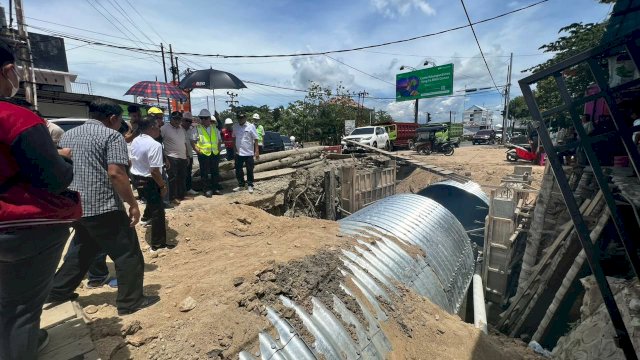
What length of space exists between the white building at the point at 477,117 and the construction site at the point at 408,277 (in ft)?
206

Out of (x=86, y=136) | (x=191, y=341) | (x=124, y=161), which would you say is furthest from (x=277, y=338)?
(x=86, y=136)

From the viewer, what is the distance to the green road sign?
31828 mm

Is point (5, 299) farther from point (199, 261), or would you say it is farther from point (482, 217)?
point (482, 217)

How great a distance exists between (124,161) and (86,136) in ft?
1.16

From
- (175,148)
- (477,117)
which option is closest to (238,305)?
(175,148)

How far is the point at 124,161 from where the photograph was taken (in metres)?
2.74

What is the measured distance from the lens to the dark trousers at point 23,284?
159 cm

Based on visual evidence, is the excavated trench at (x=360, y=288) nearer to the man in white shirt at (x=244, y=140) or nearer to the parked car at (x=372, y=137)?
the man in white shirt at (x=244, y=140)

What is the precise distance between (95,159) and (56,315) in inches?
47.3

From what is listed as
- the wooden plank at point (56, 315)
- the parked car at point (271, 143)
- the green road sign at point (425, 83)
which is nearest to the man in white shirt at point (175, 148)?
the wooden plank at point (56, 315)

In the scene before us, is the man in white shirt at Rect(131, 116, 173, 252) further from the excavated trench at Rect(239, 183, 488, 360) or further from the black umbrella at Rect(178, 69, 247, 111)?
the black umbrella at Rect(178, 69, 247, 111)

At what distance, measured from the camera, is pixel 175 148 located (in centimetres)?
589

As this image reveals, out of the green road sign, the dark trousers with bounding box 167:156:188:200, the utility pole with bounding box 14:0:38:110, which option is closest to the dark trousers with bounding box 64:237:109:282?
the dark trousers with bounding box 167:156:188:200

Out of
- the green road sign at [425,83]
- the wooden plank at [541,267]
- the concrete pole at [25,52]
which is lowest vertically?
the wooden plank at [541,267]
